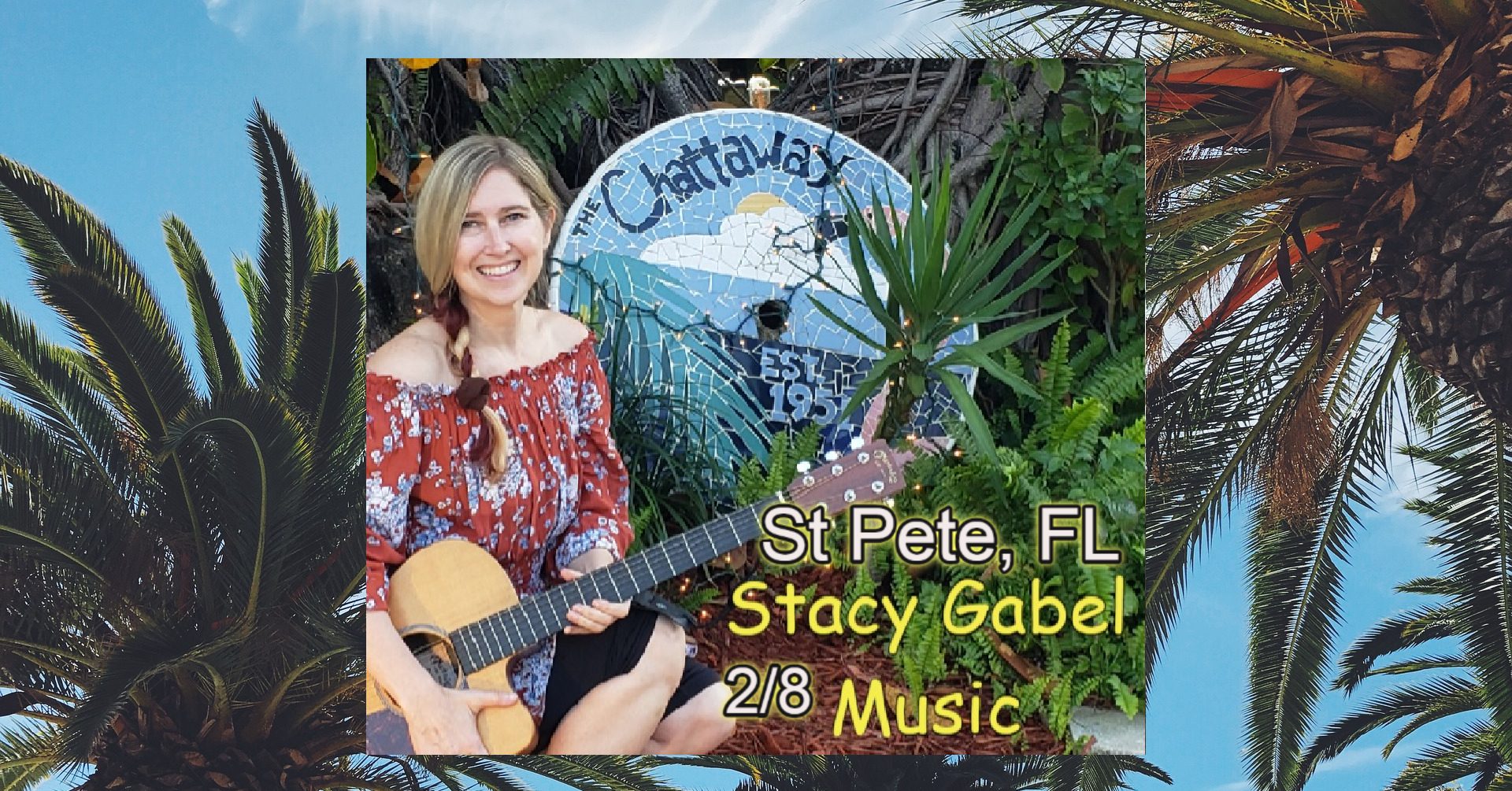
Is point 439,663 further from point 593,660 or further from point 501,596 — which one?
point 593,660

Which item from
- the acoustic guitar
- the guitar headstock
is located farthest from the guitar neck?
the guitar headstock

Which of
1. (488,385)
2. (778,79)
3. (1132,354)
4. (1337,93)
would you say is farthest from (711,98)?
(1337,93)

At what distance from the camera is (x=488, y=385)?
16.1 feet

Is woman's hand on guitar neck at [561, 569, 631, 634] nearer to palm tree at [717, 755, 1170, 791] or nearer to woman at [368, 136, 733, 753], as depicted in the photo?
woman at [368, 136, 733, 753]

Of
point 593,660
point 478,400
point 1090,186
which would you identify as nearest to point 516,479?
point 478,400

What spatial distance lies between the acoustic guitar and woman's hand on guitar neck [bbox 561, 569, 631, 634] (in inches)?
0.9

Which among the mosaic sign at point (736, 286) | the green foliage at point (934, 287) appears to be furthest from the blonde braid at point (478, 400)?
the green foliage at point (934, 287)

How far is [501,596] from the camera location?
4906 millimetres

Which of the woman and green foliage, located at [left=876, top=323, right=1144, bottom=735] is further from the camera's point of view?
green foliage, located at [left=876, top=323, right=1144, bottom=735]

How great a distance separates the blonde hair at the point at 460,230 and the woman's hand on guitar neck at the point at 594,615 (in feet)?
1.71

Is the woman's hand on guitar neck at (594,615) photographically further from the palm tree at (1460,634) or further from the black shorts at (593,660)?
the palm tree at (1460,634)

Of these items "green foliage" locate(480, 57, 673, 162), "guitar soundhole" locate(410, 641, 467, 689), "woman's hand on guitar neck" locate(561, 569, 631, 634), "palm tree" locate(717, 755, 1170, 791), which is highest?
"green foliage" locate(480, 57, 673, 162)

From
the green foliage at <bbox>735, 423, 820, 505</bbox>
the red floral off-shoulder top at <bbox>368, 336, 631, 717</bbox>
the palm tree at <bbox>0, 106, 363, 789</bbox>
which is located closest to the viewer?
the red floral off-shoulder top at <bbox>368, 336, 631, 717</bbox>

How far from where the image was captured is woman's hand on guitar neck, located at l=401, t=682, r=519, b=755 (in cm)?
492
